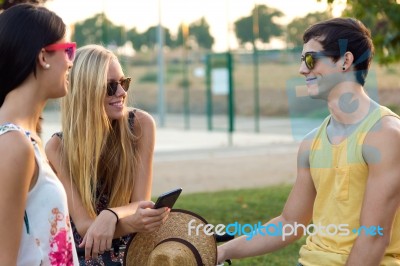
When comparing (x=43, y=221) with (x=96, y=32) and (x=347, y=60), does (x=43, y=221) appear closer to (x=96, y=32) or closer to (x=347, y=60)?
(x=347, y=60)

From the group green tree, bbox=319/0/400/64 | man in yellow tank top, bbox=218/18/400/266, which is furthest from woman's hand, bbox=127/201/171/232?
green tree, bbox=319/0/400/64

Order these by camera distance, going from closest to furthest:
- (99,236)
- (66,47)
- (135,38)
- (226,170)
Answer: (66,47)
(99,236)
(226,170)
(135,38)

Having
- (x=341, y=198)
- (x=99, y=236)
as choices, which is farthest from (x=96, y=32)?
(x=341, y=198)

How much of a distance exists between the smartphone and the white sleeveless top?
72 cm

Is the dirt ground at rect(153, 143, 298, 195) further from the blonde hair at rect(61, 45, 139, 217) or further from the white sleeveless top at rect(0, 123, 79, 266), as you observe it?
the white sleeveless top at rect(0, 123, 79, 266)

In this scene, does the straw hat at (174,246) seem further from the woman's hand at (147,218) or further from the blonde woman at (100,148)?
the blonde woman at (100,148)

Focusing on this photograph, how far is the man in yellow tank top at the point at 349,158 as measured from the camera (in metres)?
2.84

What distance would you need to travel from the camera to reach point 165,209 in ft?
10.8

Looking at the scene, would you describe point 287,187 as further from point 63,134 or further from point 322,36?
point 322,36

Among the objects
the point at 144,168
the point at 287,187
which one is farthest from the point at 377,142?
the point at 287,187

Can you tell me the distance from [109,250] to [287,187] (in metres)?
7.40

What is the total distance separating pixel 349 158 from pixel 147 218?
0.83 meters

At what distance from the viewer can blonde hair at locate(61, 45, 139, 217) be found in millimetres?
3732

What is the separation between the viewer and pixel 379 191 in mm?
2830
